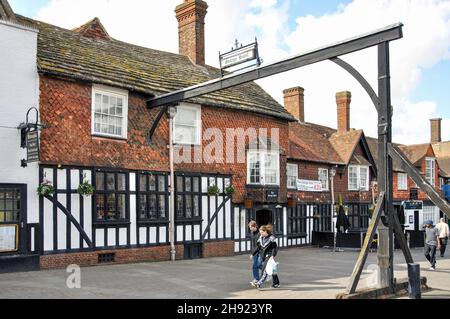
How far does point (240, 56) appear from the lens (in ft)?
45.2

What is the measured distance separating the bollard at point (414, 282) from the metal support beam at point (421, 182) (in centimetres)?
130

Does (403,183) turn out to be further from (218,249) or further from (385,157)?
(385,157)

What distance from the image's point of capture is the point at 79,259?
14.7m

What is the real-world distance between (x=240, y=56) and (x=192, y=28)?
32.6ft

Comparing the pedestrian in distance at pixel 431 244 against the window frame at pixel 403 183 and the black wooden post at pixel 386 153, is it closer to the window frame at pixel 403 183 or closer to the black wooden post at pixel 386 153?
the black wooden post at pixel 386 153

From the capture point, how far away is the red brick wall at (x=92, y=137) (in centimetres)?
1448

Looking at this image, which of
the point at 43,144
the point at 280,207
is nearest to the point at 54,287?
the point at 43,144

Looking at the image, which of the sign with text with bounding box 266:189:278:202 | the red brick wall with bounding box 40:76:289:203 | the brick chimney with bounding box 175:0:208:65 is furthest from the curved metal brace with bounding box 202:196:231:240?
the brick chimney with bounding box 175:0:208:65

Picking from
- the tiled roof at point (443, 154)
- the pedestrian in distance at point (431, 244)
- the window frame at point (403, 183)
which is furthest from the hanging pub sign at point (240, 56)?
the tiled roof at point (443, 154)

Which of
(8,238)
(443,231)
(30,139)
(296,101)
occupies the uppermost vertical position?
(296,101)

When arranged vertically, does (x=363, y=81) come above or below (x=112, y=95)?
below

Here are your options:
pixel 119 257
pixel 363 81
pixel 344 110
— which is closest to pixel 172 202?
pixel 119 257

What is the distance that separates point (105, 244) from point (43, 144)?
11.7 ft

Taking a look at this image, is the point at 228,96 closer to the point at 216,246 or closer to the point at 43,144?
the point at 216,246
